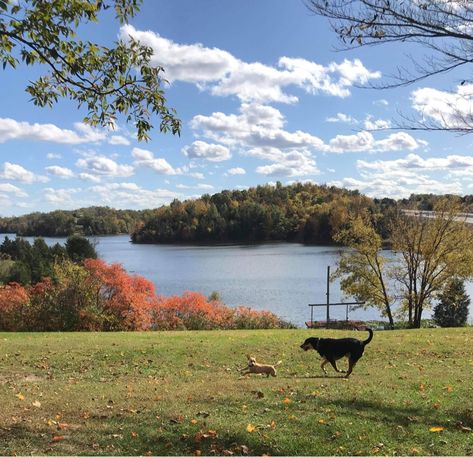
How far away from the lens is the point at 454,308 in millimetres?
34750

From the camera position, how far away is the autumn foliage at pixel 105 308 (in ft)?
81.4

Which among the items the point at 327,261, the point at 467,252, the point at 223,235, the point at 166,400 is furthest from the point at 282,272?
the point at 223,235

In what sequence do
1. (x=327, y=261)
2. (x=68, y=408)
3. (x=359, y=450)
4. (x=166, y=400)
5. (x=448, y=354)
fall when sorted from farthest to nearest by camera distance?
1. (x=327, y=261)
2. (x=448, y=354)
3. (x=166, y=400)
4. (x=68, y=408)
5. (x=359, y=450)

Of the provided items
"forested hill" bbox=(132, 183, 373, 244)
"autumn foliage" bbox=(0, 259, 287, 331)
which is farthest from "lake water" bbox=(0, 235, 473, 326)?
"forested hill" bbox=(132, 183, 373, 244)

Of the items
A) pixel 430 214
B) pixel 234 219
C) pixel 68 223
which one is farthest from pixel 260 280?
pixel 68 223

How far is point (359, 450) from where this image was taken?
533 cm

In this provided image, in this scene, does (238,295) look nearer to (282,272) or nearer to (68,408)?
(282,272)

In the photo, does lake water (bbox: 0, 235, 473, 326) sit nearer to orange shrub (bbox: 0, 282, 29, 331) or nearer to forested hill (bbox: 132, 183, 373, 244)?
orange shrub (bbox: 0, 282, 29, 331)

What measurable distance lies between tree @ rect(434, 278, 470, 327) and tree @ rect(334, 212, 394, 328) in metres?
4.09

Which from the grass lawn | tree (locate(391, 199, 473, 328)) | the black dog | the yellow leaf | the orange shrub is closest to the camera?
the grass lawn

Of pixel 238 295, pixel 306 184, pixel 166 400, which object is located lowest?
pixel 238 295

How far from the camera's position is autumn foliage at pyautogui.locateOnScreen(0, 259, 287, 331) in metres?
24.8

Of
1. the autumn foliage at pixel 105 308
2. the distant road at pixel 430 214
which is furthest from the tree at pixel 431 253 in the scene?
the autumn foliage at pixel 105 308

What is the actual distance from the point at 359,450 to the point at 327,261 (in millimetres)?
66361
